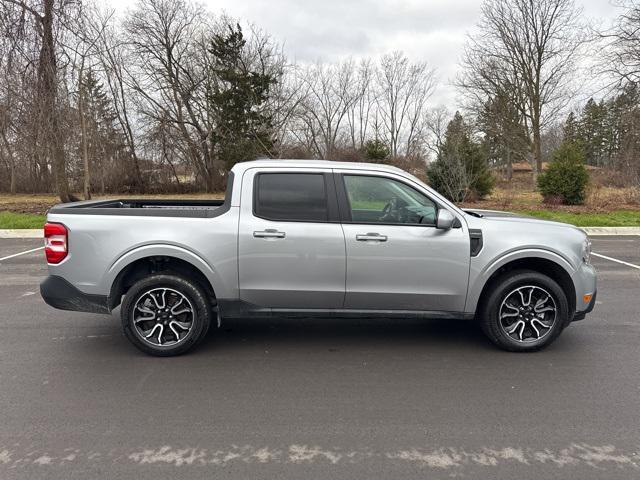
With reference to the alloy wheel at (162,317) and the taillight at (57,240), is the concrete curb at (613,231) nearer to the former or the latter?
the alloy wheel at (162,317)

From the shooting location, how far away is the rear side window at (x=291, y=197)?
4078 mm

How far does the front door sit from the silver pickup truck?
0.04 ft

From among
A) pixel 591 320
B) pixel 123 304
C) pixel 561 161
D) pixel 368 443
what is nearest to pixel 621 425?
pixel 368 443

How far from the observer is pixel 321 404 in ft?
10.8

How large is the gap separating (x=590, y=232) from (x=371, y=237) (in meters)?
12.3

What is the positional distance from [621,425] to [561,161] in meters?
19.3

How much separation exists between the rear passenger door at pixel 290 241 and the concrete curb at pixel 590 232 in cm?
1177

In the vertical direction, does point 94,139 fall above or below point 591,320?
above

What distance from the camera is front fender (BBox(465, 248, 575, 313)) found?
4051 mm

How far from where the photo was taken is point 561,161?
1944 centimetres

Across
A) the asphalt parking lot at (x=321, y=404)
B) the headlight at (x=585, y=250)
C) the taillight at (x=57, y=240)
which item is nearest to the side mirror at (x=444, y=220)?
the asphalt parking lot at (x=321, y=404)

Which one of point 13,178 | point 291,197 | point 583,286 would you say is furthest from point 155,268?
point 13,178

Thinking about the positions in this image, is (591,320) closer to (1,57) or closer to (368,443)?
(368,443)

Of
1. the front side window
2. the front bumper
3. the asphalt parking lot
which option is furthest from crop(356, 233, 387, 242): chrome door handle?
the front bumper
